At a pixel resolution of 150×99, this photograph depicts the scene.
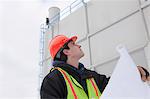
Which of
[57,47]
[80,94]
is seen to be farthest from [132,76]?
[57,47]

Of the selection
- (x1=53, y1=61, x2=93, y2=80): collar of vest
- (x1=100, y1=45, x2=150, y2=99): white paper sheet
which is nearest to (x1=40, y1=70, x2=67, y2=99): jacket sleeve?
(x1=53, y1=61, x2=93, y2=80): collar of vest

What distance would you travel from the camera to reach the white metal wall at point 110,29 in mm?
3240

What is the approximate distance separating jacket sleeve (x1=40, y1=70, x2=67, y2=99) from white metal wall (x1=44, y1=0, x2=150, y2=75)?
1771 millimetres

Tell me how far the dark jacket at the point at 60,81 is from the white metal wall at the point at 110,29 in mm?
1451

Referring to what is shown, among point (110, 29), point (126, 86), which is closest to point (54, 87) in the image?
point (126, 86)

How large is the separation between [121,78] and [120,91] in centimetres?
6

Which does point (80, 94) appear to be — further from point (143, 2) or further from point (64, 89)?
point (143, 2)

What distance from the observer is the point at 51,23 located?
17.8 ft

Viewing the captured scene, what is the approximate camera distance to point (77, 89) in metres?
1.59

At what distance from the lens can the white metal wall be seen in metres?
3.24

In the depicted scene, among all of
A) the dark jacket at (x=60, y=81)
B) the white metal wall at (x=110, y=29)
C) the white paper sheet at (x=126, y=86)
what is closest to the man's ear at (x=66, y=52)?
the dark jacket at (x=60, y=81)

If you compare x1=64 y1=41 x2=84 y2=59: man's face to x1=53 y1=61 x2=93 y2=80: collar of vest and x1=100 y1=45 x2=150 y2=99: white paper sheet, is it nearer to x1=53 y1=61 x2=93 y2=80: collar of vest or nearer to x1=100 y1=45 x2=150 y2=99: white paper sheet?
x1=53 y1=61 x2=93 y2=80: collar of vest

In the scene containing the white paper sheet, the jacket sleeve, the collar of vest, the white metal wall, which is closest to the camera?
the white paper sheet

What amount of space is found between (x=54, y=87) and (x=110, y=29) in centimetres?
239
